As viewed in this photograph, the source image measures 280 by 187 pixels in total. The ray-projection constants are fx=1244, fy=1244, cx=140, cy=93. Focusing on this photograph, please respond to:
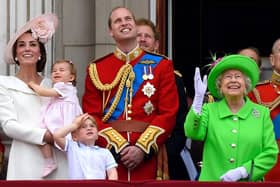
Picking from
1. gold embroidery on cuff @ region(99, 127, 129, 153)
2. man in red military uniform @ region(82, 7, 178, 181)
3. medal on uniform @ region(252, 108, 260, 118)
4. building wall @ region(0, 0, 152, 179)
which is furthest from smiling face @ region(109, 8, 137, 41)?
building wall @ region(0, 0, 152, 179)

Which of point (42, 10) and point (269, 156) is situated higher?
point (42, 10)

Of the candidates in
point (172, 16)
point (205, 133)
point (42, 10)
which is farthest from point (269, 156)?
point (172, 16)

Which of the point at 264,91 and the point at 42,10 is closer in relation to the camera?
the point at 264,91

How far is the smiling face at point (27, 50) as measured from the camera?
8.45 m

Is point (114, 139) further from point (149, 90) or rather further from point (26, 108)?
point (26, 108)

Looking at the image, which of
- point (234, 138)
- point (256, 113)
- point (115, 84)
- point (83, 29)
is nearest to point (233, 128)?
point (234, 138)

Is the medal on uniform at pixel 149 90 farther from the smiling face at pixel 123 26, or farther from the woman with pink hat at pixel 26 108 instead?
the woman with pink hat at pixel 26 108

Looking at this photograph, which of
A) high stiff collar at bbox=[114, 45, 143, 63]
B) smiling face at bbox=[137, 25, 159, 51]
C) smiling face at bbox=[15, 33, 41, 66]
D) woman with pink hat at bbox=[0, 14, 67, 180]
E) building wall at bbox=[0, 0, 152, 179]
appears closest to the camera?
woman with pink hat at bbox=[0, 14, 67, 180]

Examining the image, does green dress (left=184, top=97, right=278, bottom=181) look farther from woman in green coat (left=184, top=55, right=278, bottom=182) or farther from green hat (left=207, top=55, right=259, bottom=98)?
green hat (left=207, top=55, right=259, bottom=98)

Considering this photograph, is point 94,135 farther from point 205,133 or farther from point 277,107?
point 277,107

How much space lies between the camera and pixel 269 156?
25.9 ft

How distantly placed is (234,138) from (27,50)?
1578 millimetres

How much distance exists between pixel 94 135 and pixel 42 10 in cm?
199

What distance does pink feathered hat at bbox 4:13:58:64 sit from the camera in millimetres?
8516
